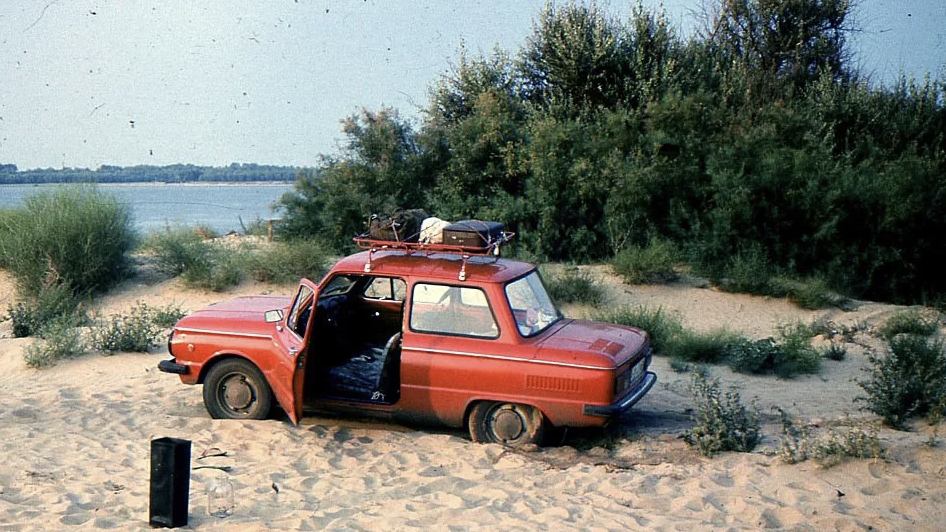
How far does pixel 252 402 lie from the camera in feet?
25.7

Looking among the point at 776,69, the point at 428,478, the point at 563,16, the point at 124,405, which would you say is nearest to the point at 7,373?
the point at 124,405

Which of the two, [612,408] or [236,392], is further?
[236,392]

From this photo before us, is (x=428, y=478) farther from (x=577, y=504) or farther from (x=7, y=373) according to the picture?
(x=7, y=373)

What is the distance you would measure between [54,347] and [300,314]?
5.00 m

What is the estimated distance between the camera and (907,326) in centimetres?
1288

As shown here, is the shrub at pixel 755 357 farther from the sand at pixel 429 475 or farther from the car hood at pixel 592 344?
the car hood at pixel 592 344

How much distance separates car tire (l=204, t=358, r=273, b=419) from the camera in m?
7.76

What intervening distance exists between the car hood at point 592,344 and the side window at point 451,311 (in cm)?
55

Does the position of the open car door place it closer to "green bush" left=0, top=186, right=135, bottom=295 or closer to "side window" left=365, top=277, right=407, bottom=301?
"side window" left=365, top=277, right=407, bottom=301

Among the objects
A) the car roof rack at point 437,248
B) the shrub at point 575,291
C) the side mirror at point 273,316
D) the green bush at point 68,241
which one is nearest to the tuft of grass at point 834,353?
the shrub at point 575,291

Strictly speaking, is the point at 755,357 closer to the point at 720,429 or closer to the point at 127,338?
the point at 720,429

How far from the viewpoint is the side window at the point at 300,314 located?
7.66m

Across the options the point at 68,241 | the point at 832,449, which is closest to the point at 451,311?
the point at 832,449

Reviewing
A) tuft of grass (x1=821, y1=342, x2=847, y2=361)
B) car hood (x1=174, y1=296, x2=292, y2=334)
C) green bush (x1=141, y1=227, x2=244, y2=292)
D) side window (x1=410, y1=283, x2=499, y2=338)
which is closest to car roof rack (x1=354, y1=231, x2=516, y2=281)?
side window (x1=410, y1=283, x2=499, y2=338)
